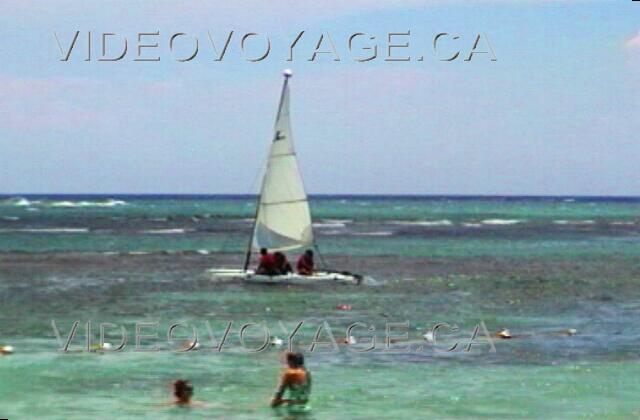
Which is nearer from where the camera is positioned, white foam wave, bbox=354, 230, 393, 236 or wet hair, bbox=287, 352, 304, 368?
wet hair, bbox=287, 352, 304, 368

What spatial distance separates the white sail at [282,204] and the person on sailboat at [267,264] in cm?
27

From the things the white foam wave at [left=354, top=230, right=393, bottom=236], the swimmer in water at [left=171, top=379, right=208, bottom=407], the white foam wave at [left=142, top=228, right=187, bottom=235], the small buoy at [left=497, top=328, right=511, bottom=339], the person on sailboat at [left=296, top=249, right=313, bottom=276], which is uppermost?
the white foam wave at [left=142, top=228, right=187, bottom=235]

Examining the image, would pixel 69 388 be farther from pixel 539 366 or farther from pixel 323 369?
pixel 539 366

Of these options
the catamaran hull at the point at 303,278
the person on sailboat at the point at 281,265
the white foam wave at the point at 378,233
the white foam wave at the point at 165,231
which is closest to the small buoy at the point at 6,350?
the catamaran hull at the point at 303,278

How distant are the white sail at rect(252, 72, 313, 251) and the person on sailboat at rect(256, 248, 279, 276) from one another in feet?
0.89

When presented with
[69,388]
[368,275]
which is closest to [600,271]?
[368,275]

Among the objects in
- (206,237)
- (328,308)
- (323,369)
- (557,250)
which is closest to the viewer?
(323,369)

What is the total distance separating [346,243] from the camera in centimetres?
8531

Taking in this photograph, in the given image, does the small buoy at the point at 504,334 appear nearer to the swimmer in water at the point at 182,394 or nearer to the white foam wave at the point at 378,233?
the swimmer in water at the point at 182,394

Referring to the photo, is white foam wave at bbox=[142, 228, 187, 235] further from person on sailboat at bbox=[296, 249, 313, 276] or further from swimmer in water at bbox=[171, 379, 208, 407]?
swimmer in water at bbox=[171, 379, 208, 407]

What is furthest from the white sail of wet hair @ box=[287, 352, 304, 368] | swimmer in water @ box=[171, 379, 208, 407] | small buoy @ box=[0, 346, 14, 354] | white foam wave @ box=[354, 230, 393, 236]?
white foam wave @ box=[354, 230, 393, 236]

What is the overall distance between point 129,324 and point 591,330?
40.2 feet

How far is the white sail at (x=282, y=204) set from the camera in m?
43.1

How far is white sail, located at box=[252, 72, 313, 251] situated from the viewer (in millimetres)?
43094
